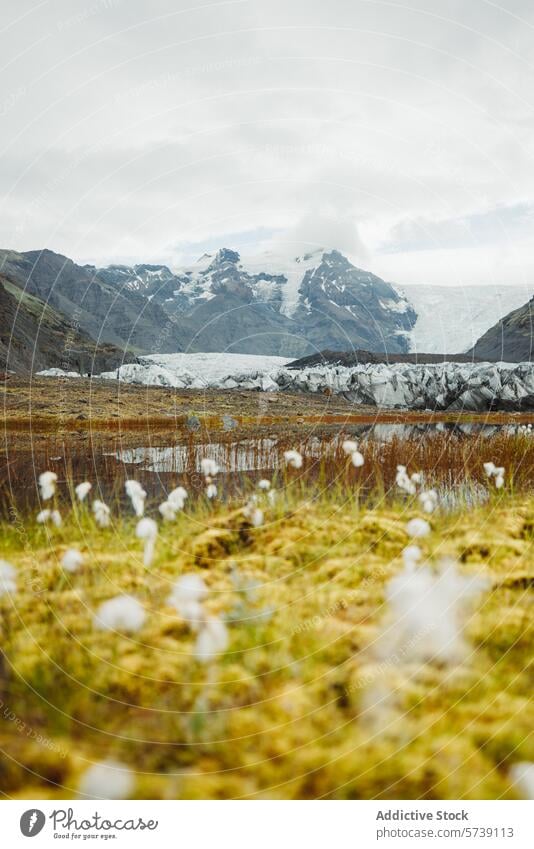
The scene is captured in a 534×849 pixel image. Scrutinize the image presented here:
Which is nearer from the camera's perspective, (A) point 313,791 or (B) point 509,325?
(A) point 313,791

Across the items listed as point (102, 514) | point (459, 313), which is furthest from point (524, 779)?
point (459, 313)

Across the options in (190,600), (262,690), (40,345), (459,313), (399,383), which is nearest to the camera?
(262,690)

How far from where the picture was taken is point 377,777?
2.76 metres

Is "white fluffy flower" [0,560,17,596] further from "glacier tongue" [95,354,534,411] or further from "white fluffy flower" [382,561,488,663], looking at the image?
"glacier tongue" [95,354,534,411]

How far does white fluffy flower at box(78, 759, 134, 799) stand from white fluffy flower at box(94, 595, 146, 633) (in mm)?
761

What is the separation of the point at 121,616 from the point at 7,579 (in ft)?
3.43

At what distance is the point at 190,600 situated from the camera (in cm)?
355

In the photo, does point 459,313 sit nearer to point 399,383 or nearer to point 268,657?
point 399,383

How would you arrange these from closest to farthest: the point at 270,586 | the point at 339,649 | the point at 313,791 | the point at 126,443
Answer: the point at 313,791, the point at 339,649, the point at 270,586, the point at 126,443

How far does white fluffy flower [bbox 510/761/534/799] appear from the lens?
9.07 feet

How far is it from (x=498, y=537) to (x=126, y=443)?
Answer: 1308 cm

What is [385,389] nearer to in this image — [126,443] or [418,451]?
[126,443]

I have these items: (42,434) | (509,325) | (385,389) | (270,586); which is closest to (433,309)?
(509,325)

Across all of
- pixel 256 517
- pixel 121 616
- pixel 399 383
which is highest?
pixel 399 383
